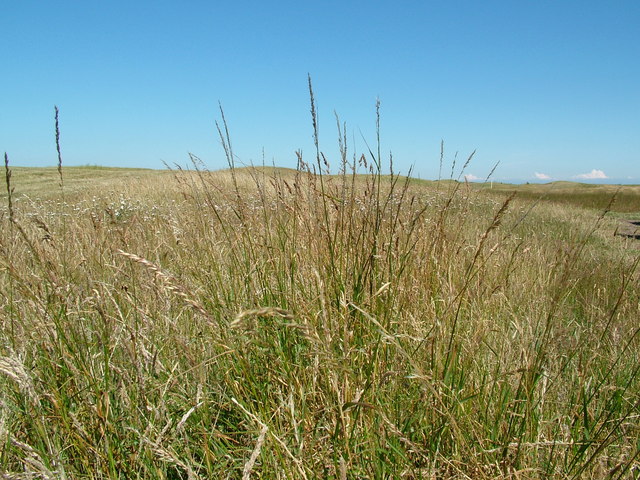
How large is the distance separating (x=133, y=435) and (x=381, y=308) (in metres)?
1.17

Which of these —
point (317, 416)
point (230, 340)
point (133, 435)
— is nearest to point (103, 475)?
point (133, 435)

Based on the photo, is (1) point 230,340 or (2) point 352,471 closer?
(2) point 352,471

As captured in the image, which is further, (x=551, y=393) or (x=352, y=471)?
(x=551, y=393)

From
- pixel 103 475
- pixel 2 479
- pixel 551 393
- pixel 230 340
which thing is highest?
pixel 230 340

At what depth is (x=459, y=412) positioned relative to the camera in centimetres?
158

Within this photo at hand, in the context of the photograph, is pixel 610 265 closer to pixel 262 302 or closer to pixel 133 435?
pixel 262 302

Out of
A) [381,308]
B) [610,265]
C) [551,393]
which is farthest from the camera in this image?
[610,265]

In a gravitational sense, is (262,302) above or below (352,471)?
above

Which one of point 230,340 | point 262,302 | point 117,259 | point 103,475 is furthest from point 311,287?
point 117,259

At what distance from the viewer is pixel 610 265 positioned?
468 cm

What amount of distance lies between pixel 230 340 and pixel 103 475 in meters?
0.62

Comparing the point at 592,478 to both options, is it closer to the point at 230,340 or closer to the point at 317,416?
the point at 317,416

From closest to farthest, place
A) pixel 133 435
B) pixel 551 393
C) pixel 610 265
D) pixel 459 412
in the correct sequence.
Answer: pixel 133 435 → pixel 459 412 → pixel 551 393 → pixel 610 265

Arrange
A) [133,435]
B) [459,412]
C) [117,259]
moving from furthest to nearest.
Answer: [117,259] → [459,412] → [133,435]
